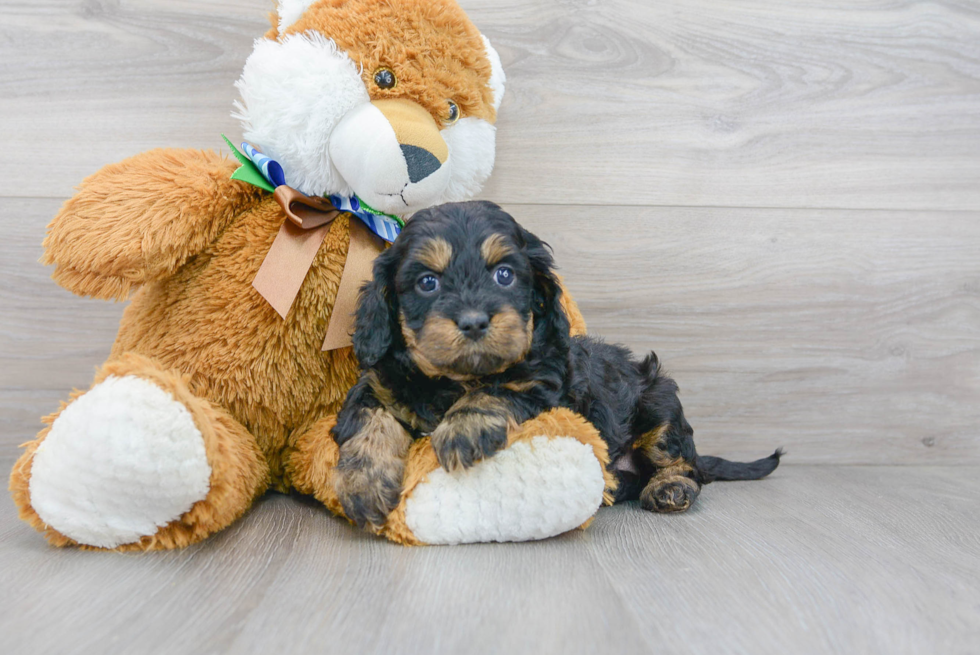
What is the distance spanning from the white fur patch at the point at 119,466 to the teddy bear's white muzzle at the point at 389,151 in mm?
599

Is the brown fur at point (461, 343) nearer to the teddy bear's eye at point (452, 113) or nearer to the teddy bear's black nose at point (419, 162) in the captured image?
the teddy bear's black nose at point (419, 162)

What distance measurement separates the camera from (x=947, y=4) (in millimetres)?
2230

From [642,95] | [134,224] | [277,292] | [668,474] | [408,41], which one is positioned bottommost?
[668,474]

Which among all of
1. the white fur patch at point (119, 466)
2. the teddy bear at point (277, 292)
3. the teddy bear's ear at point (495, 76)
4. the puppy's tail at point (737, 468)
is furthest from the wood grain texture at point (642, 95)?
the white fur patch at point (119, 466)

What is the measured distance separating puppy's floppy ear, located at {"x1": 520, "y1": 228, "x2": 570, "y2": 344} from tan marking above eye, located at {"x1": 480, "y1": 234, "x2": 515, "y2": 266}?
103 mm

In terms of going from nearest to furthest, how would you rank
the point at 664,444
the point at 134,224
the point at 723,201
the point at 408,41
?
the point at 134,224
the point at 408,41
the point at 664,444
the point at 723,201

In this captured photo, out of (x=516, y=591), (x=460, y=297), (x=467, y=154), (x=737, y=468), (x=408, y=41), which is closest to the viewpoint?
(x=516, y=591)

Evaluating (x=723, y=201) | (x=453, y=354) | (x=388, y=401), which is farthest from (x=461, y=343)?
(x=723, y=201)

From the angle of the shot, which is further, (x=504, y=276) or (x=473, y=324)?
(x=504, y=276)

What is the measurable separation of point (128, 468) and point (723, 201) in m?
1.77

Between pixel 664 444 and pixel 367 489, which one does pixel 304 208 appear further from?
pixel 664 444

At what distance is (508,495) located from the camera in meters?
1.36

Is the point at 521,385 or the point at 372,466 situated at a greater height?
the point at 521,385

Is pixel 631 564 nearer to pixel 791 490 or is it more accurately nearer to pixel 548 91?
pixel 791 490
